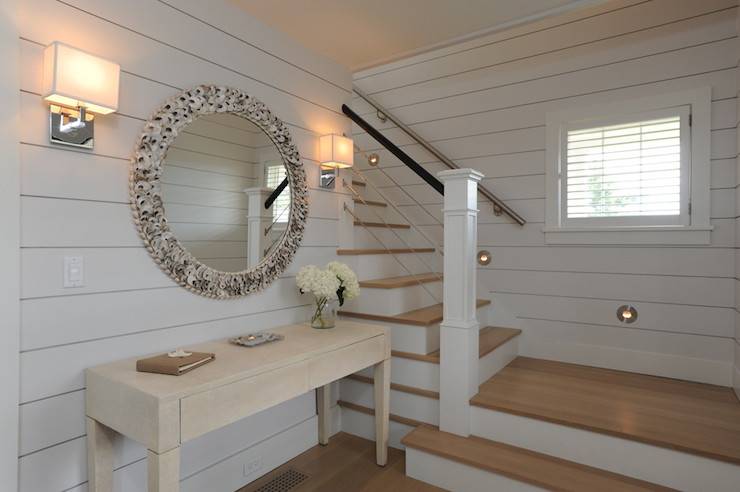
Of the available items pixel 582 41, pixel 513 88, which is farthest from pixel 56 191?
pixel 582 41

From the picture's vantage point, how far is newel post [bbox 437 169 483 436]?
2387mm

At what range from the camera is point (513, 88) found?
329 cm

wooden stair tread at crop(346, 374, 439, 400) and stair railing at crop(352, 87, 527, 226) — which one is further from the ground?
stair railing at crop(352, 87, 527, 226)

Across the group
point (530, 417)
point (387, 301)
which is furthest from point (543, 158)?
point (530, 417)

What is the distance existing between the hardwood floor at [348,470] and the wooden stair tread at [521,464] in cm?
20

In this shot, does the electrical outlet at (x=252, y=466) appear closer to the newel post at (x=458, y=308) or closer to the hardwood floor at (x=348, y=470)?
the hardwood floor at (x=348, y=470)

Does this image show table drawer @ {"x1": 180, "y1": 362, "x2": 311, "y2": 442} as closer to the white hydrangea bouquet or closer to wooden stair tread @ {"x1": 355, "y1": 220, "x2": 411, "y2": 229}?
the white hydrangea bouquet

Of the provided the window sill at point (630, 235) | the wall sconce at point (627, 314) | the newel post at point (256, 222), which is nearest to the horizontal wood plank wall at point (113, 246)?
the newel post at point (256, 222)

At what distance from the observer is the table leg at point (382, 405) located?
7.98 feet

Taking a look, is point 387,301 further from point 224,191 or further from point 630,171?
point 630,171

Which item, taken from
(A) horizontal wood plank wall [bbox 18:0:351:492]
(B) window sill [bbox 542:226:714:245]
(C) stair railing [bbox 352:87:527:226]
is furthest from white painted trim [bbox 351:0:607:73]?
(B) window sill [bbox 542:226:714:245]

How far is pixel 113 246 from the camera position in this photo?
5.74 feet

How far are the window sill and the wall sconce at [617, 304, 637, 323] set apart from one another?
43 cm

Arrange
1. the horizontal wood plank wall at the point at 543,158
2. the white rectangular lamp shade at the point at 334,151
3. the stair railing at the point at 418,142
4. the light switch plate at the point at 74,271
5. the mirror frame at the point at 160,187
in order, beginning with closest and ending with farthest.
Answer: the light switch plate at the point at 74,271 → the mirror frame at the point at 160,187 → the horizontal wood plank wall at the point at 543,158 → the white rectangular lamp shade at the point at 334,151 → the stair railing at the point at 418,142
